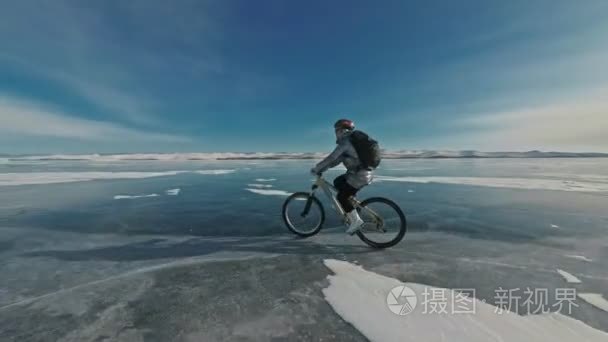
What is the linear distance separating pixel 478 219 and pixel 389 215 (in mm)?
3565

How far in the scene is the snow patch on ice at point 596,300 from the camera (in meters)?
2.91

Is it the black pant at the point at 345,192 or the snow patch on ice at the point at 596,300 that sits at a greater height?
the black pant at the point at 345,192

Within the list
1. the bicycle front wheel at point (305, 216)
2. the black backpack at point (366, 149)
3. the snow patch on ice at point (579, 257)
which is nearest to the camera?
the snow patch on ice at point (579, 257)

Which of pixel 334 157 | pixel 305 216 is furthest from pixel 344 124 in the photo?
pixel 305 216

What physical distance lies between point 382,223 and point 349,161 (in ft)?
4.36

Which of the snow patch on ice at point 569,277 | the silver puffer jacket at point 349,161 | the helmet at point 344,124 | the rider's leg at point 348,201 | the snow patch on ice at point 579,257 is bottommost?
the snow patch on ice at point 569,277

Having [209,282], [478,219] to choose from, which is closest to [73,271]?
[209,282]

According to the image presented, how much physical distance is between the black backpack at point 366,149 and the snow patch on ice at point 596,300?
2.96 metres

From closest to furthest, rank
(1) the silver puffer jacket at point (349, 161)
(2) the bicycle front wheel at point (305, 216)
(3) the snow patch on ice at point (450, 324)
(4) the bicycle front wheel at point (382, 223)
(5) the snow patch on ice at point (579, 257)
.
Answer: (3) the snow patch on ice at point (450, 324)
(5) the snow patch on ice at point (579, 257)
(1) the silver puffer jacket at point (349, 161)
(4) the bicycle front wheel at point (382, 223)
(2) the bicycle front wheel at point (305, 216)

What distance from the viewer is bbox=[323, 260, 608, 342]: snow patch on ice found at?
95.2 inches

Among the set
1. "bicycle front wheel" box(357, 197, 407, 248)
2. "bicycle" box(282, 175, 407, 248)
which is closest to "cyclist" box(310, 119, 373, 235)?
Result: "bicycle" box(282, 175, 407, 248)

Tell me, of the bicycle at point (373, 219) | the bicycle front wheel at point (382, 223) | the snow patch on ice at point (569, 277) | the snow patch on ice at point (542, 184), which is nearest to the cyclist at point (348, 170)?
the bicycle at point (373, 219)

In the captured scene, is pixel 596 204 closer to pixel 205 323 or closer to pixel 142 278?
pixel 205 323

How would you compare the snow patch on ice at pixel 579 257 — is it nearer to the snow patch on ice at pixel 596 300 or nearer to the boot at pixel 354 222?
the snow patch on ice at pixel 596 300
